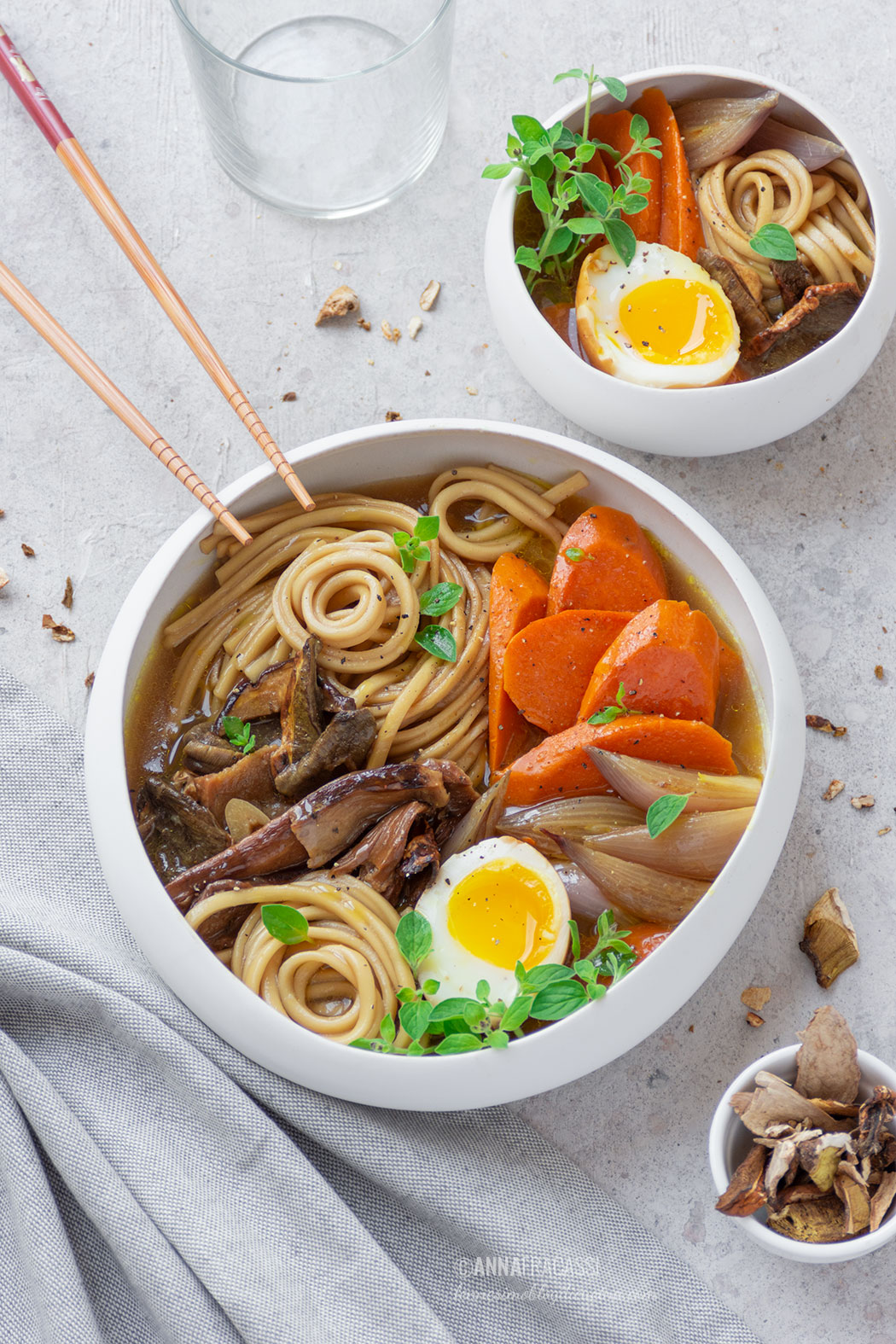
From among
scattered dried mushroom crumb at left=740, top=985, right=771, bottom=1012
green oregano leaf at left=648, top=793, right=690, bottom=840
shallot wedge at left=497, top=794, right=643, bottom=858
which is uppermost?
green oregano leaf at left=648, top=793, right=690, bottom=840

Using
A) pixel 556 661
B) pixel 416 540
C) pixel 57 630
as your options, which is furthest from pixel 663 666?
pixel 57 630

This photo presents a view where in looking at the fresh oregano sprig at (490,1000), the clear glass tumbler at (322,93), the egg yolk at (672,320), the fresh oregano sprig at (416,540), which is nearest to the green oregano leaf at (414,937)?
the fresh oregano sprig at (490,1000)

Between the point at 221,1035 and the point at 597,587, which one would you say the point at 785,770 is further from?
the point at 221,1035

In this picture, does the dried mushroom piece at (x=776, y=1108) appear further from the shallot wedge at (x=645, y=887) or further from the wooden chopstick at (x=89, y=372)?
the wooden chopstick at (x=89, y=372)

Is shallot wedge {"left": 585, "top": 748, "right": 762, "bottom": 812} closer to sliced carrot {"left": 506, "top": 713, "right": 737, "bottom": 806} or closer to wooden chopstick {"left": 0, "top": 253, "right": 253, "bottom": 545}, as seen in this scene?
sliced carrot {"left": 506, "top": 713, "right": 737, "bottom": 806}

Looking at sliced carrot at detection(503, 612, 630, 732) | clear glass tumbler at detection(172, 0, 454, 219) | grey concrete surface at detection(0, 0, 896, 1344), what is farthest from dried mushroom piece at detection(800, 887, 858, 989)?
clear glass tumbler at detection(172, 0, 454, 219)
